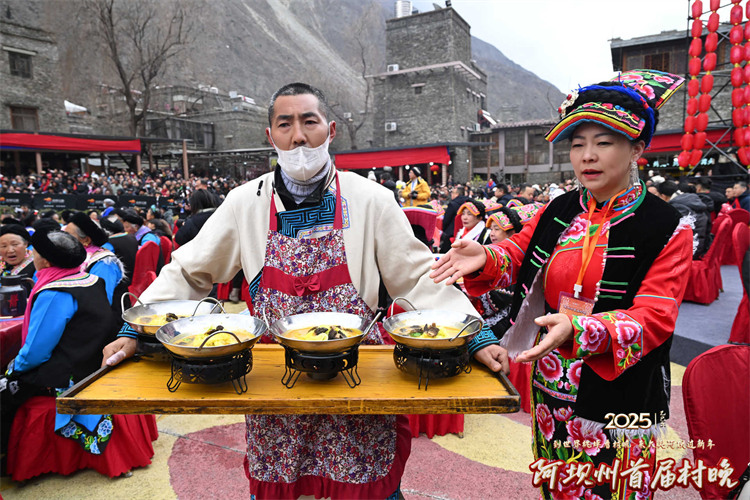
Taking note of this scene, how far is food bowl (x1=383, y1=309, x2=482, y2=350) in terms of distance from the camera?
5.29ft

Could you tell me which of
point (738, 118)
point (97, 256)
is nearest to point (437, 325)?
point (97, 256)

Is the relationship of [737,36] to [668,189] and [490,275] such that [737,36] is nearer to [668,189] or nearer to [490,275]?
[668,189]

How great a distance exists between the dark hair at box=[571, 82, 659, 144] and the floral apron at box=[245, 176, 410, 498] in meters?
1.15

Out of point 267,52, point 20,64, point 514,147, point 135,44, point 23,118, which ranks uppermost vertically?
point 267,52

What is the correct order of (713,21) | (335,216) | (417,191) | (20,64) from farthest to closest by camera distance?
(20,64), (713,21), (417,191), (335,216)

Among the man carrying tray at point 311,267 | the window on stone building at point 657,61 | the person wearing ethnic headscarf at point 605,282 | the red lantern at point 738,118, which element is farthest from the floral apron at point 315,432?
the window on stone building at point 657,61

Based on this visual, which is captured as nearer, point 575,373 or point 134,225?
point 575,373

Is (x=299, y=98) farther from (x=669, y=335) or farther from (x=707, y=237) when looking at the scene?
(x=707, y=237)

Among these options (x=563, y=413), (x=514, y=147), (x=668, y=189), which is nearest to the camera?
(x=563, y=413)

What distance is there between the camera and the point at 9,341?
3.59m

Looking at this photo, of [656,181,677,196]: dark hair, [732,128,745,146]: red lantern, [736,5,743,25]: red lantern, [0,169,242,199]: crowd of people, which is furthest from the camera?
[0,169,242,199]: crowd of people

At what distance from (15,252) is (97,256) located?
136 cm

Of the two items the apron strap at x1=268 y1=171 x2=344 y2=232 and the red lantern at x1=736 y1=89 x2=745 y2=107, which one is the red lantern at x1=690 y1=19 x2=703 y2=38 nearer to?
the red lantern at x1=736 y1=89 x2=745 y2=107

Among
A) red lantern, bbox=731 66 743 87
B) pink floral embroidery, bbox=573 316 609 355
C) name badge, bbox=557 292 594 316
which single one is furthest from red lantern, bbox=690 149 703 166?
pink floral embroidery, bbox=573 316 609 355
